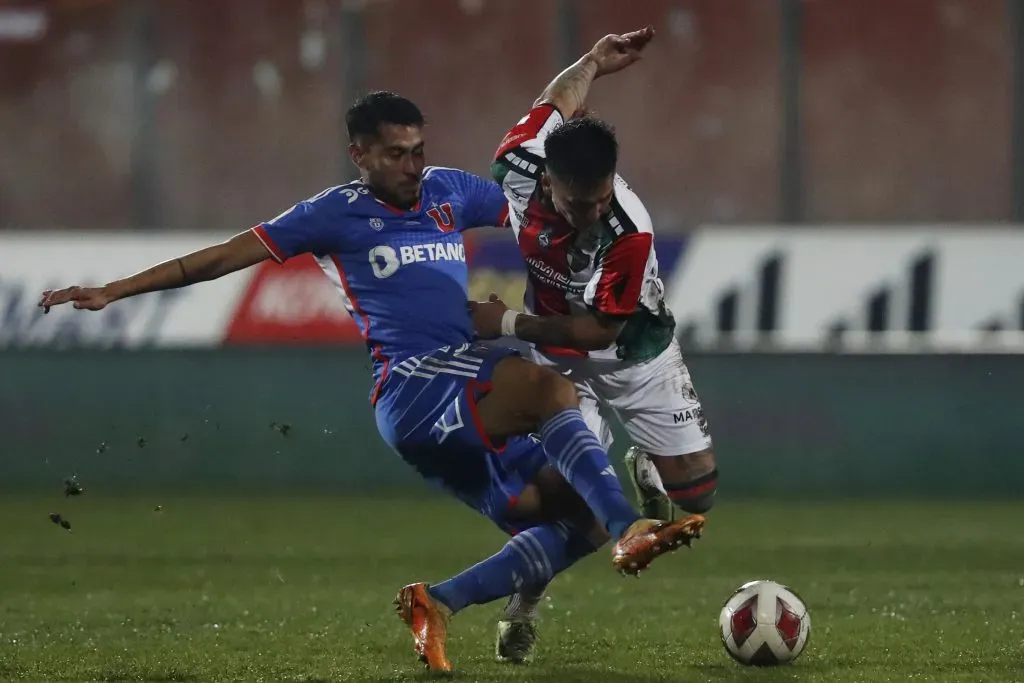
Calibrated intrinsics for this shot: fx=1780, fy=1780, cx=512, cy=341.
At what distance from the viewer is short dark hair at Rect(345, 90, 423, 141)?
6.01m

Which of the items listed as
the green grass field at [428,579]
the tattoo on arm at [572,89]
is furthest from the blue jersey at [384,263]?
the green grass field at [428,579]

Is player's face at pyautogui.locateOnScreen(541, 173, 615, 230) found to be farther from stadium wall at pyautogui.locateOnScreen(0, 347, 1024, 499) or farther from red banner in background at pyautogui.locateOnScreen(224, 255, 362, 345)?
red banner in background at pyautogui.locateOnScreen(224, 255, 362, 345)

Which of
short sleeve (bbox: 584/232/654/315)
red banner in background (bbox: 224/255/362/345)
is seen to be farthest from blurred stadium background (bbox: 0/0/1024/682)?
short sleeve (bbox: 584/232/654/315)

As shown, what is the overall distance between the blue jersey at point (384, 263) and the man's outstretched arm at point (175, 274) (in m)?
0.08

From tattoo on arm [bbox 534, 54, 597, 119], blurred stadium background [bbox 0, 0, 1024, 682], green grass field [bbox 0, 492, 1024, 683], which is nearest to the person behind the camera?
green grass field [bbox 0, 492, 1024, 683]

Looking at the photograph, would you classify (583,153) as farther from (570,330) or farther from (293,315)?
(293,315)

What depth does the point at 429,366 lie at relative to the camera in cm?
598

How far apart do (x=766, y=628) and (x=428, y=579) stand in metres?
3.37

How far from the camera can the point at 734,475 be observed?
538 inches

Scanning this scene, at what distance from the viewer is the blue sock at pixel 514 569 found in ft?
19.6

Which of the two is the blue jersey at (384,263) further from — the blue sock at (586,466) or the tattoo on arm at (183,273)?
the blue sock at (586,466)

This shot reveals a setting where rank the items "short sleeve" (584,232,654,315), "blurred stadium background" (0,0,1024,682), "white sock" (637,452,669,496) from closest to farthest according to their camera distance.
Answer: "short sleeve" (584,232,654,315) < "white sock" (637,452,669,496) < "blurred stadium background" (0,0,1024,682)

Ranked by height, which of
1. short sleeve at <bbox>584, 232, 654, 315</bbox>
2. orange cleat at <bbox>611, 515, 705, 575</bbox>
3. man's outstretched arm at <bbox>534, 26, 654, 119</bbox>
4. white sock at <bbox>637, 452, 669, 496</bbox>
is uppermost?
man's outstretched arm at <bbox>534, 26, 654, 119</bbox>

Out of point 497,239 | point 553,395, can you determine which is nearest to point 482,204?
point 553,395
